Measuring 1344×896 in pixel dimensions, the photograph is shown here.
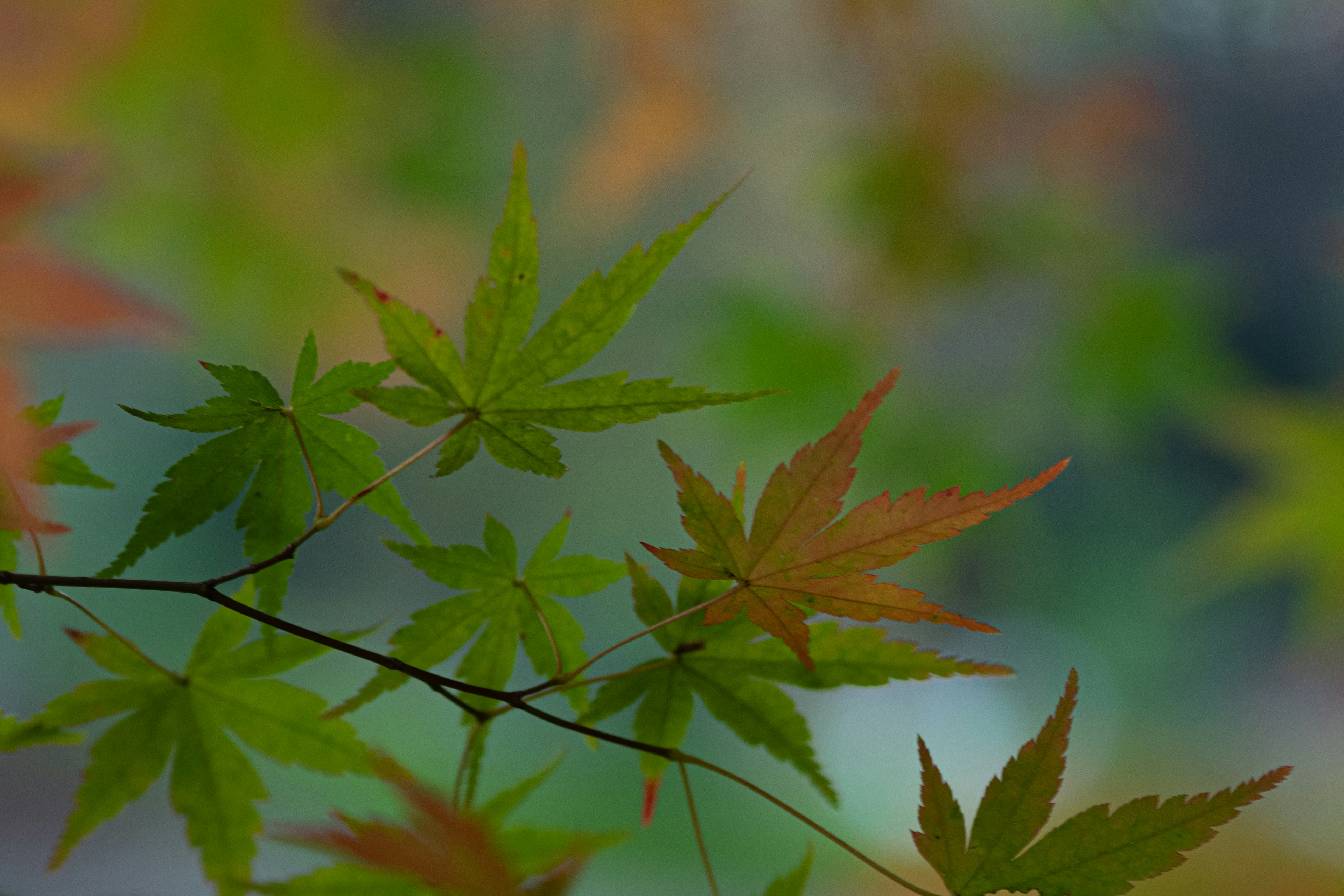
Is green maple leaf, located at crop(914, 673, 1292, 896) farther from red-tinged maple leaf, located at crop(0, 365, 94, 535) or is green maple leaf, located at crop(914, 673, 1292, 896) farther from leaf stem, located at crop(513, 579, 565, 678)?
red-tinged maple leaf, located at crop(0, 365, 94, 535)

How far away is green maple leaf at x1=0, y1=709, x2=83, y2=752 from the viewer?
0.36m

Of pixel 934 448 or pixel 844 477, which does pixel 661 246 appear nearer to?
pixel 844 477

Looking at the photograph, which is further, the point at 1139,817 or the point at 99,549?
the point at 99,549

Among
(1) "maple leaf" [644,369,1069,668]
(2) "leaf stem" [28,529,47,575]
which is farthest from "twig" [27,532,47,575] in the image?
(1) "maple leaf" [644,369,1069,668]

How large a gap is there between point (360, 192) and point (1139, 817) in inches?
86.8

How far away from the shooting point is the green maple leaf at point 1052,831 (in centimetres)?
31

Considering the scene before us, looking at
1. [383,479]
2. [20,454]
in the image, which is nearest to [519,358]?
[383,479]

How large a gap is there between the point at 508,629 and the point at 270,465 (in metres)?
0.13

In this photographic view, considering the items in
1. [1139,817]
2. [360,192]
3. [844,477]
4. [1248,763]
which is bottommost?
[1139,817]

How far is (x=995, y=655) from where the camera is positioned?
3391 millimetres

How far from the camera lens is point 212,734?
0.44m

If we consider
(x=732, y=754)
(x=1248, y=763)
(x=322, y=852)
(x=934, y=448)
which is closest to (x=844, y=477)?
(x=322, y=852)

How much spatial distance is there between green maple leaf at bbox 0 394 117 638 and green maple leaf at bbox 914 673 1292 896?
35 cm

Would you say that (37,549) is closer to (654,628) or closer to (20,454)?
(20,454)
